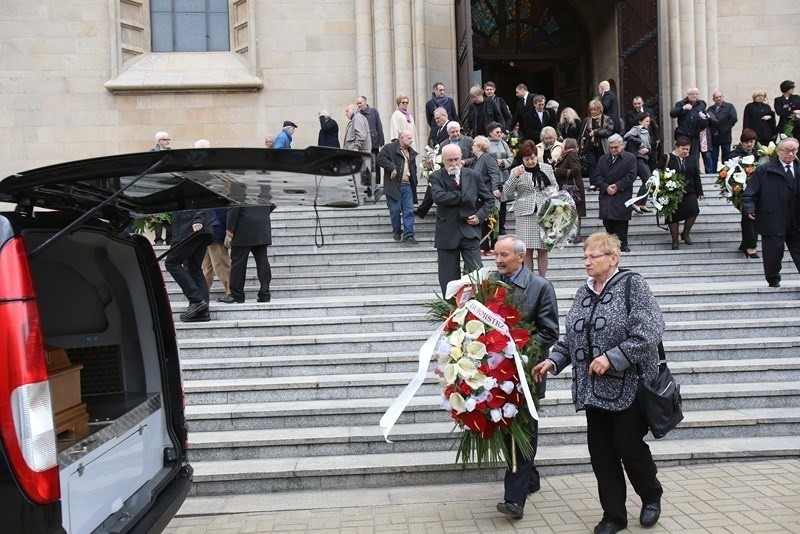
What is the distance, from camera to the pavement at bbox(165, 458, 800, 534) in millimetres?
5015

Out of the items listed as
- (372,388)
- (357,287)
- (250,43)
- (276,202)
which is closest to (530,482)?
(372,388)

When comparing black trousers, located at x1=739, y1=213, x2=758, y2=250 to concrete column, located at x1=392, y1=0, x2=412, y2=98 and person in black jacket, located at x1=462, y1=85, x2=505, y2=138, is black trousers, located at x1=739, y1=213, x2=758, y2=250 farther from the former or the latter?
concrete column, located at x1=392, y1=0, x2=412, y2=98

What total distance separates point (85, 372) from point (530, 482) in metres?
3.25

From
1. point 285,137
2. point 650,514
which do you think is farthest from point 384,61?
point 650,514

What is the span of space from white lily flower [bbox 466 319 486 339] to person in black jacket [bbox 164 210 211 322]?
14.8 feet

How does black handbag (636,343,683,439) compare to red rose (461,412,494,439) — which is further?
red rose (461,412,494,439)

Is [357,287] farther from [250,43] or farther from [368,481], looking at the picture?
[250,43]

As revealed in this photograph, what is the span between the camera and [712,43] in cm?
1736

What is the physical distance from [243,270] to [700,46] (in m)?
12.9

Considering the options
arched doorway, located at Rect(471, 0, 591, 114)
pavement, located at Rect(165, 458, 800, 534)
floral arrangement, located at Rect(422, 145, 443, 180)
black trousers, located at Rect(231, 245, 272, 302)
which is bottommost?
pavement, located at Rect(165, 458, 800, 534)

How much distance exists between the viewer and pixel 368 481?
595 cm

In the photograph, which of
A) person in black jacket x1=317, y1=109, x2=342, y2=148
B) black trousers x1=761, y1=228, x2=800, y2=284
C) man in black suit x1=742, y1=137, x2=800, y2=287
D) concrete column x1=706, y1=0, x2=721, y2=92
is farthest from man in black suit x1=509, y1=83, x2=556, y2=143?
black trousers x1=761, y1=228, x2=800, y2=284

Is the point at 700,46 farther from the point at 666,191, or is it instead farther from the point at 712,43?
the point at 666,191

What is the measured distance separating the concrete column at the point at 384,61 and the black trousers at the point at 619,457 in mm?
12066
